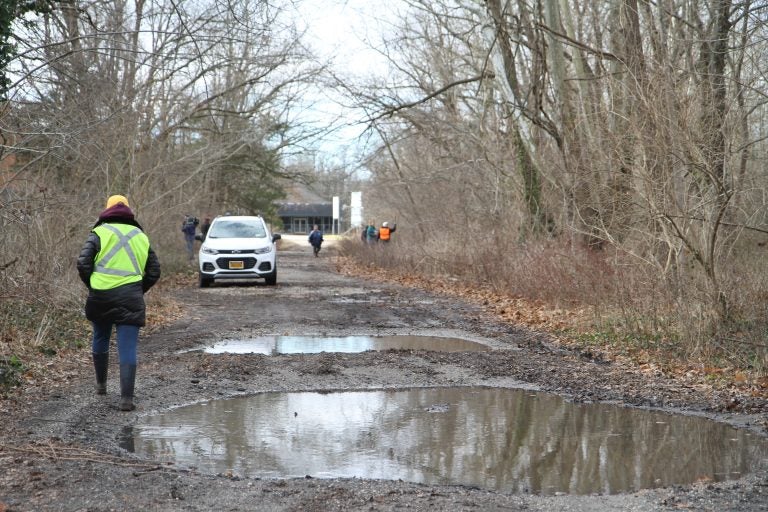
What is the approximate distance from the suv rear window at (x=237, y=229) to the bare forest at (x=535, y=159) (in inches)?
67.2

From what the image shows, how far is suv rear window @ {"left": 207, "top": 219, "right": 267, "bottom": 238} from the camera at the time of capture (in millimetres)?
25000

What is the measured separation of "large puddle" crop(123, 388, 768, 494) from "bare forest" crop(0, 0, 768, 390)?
278 cm

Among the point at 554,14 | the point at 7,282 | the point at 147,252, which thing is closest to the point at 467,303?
the point at 554,14

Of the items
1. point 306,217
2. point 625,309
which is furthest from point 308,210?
point 625,309

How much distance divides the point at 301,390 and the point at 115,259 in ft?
7.49

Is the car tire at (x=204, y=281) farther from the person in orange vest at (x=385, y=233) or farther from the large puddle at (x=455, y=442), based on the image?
the large puddle at (x=455, y=442)

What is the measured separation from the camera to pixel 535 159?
72.5 ft

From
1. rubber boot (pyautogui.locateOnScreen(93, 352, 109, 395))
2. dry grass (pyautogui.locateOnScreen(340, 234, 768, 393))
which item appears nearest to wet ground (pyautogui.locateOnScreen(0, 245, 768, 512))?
rubber boot (pyautogui.locateOnScreen(93, 352, 109, 395))

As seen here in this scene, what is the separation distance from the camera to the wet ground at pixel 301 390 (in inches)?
208

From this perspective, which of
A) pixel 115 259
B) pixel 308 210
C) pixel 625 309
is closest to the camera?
pixel 115 259

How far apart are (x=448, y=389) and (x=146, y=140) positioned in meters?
16.0

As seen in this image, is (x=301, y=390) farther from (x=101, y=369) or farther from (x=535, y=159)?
(x=535, y=159)

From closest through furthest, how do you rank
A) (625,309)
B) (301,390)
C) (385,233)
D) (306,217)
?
(301,390) < (625,309) < (385,233) < (306,217)

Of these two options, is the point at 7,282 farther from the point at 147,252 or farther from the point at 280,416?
the point at 280,416
